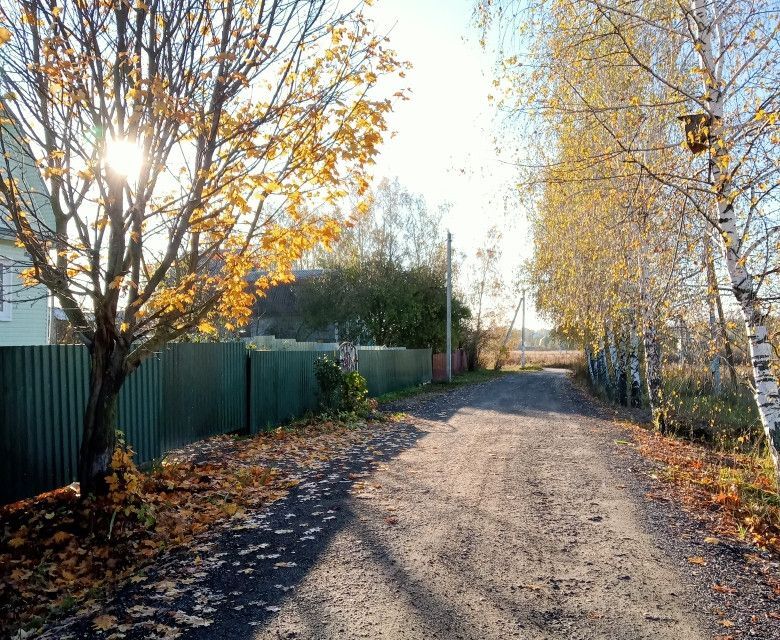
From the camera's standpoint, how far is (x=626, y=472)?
27.9 ft

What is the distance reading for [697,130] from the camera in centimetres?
645

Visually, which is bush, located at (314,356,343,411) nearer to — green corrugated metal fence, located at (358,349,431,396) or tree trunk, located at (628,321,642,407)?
green corrugated metal fence, located at (358,349,431,396)

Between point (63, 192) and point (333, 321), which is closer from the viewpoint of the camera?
point (63, 192)

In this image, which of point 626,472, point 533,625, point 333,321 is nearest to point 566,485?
point 626,472

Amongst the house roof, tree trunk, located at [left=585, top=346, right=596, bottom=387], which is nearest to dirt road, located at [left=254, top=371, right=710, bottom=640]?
the house roof

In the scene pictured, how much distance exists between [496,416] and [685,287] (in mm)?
7071

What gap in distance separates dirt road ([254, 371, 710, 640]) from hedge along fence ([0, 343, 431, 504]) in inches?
134

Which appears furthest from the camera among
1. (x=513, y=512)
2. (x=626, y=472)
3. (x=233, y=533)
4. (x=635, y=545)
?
(x=626, y=472)

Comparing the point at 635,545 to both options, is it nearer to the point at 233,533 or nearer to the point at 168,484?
the point at 233,533

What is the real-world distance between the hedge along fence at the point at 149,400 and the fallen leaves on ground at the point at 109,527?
0.49 metres

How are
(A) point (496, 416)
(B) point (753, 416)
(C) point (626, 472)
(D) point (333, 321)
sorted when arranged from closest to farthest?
(C) point (626, 472)
(B) point (753, 416)
(A) point (496, 416)
(D) point (333, 321)

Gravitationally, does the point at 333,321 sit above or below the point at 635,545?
above

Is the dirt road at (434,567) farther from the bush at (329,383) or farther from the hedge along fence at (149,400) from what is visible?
the bush at (329,383)

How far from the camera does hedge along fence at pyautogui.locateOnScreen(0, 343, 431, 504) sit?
655 cm
